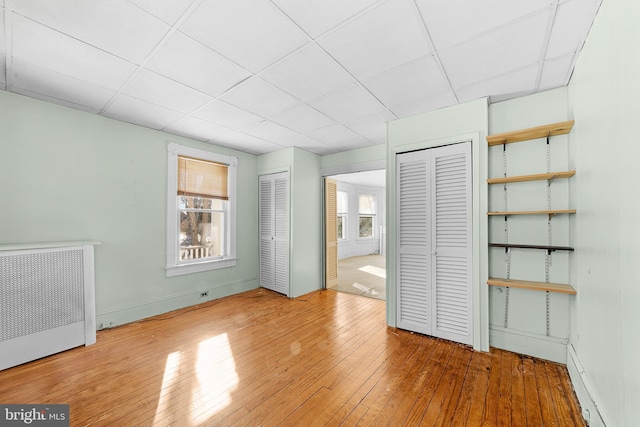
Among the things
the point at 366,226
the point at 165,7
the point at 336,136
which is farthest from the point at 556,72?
the point at 366,226

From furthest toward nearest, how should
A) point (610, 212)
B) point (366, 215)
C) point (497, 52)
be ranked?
point (366, 215)
point (497, 52)
point (610, 212)

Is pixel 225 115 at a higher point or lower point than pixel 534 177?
higher

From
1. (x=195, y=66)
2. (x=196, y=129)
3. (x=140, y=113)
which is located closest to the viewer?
(x=195, y=66)

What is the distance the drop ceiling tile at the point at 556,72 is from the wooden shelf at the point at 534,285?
1.82 meters

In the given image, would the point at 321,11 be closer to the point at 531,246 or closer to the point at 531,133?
the point at 531,133

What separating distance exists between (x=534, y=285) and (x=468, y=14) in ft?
7.41

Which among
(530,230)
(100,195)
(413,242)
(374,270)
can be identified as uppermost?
(100,195)

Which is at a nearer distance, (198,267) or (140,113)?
(140,113)

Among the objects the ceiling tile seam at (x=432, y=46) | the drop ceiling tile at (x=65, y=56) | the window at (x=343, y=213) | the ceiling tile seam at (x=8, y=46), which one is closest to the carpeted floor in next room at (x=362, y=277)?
the window at (x=343, y=213)

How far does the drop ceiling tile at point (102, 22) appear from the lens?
146 cm

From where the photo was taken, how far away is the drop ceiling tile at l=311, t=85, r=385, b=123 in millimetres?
2475

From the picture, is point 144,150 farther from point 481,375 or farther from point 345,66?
point 481,375

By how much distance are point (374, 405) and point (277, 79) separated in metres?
2.70

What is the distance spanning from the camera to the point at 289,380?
2.07 m
